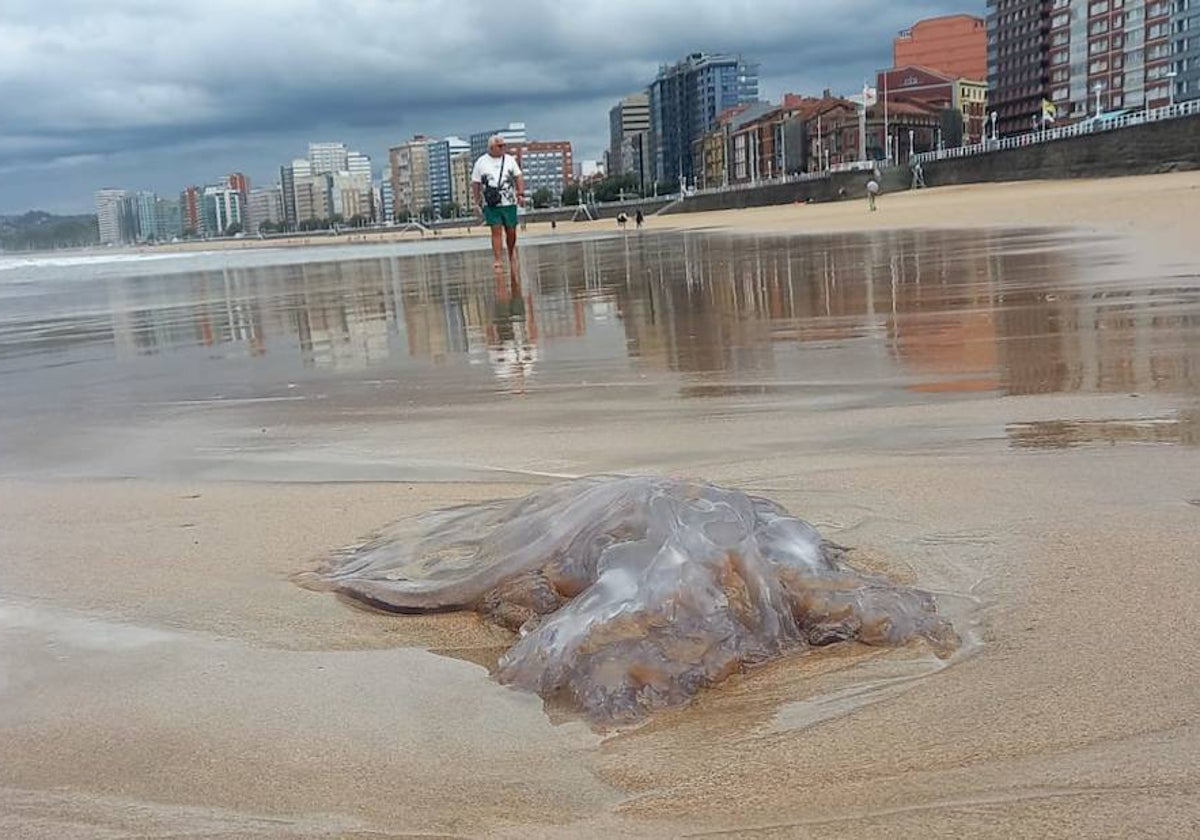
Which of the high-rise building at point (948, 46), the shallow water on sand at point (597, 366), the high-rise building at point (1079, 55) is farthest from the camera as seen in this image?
the high-rise building at point (948, 46)

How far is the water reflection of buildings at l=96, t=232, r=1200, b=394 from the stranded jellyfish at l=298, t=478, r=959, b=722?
7.97 feet

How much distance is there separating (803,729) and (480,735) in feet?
1.67

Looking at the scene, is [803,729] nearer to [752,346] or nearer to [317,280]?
[752,346]

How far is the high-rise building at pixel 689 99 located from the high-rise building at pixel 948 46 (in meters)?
29.6

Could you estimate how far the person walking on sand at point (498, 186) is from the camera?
42.4 feet

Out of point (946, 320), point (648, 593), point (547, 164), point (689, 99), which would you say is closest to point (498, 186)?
point (946, 320)

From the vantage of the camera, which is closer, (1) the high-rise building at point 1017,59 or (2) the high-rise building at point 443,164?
(1) the high-rise building at point 1017,59

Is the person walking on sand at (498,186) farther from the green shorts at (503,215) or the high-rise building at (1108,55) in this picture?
the high-rise building at (1108,55)

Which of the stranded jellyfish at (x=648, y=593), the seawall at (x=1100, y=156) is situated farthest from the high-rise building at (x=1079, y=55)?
the stranded jellyfish at (x=648, y=593)

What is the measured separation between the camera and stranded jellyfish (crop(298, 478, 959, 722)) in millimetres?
1814

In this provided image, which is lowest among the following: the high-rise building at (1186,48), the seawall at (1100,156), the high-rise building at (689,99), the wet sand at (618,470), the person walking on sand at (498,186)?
the wet sand at (618,470)

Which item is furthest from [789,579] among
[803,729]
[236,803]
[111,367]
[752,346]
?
[111,367]

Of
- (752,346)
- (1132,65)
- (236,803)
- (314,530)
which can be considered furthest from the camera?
(1132,65)

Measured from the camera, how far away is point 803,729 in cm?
167
